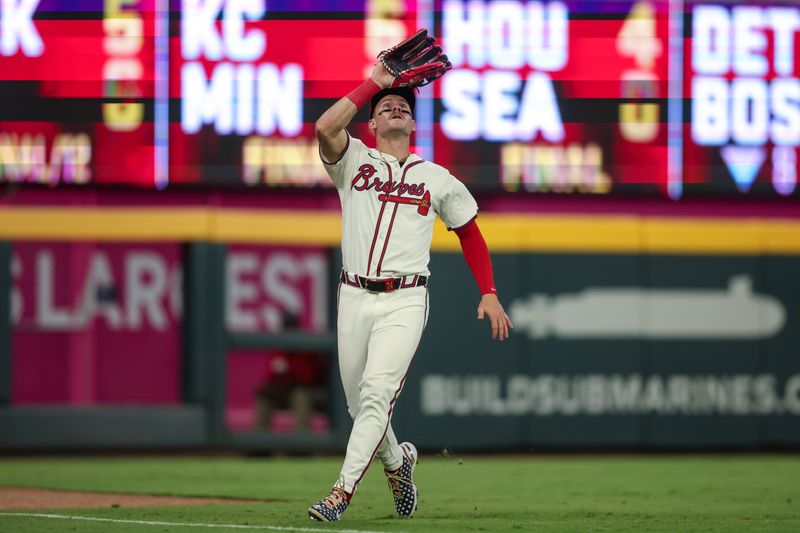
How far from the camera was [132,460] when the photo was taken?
1045cm

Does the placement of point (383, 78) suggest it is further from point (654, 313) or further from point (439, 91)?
point (654, 313)

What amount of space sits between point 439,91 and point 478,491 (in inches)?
119

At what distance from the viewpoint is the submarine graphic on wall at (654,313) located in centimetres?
1109

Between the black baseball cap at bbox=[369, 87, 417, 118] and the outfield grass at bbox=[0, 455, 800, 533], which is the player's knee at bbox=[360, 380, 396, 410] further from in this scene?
the black baseball cap at bbox=[369, 87, 417, 118]

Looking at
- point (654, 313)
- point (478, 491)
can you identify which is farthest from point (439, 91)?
point (478, 491)

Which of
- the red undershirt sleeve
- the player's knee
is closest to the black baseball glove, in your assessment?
the red undershirt sleeve

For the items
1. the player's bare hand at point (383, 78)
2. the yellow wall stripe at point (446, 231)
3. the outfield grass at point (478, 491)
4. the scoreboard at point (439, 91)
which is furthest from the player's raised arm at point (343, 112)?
the yellow wall stripe at point (446, 231)

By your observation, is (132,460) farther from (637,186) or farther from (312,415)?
(637,186)

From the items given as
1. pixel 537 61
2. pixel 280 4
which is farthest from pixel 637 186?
pixel 280 4

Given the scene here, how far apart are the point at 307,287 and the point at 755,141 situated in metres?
4.62

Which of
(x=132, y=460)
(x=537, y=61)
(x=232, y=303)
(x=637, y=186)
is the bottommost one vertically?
(x=132, y=460)

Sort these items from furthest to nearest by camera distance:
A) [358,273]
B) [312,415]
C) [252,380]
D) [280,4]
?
[252,380], [312,415], [280,4], [358,273]

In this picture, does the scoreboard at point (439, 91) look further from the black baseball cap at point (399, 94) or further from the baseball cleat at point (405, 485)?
the baseball cleat at point (405, 485)

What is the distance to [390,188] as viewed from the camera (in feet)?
18.5
